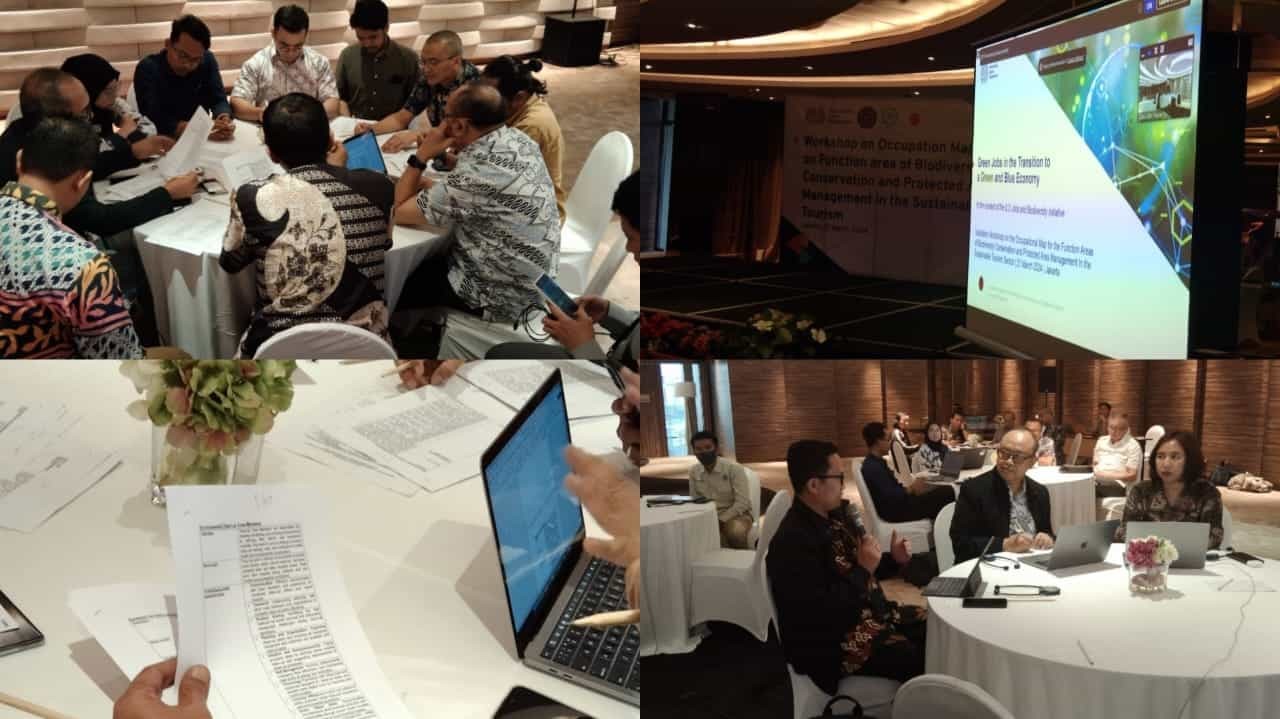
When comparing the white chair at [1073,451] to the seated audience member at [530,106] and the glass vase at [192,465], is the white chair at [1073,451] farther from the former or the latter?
the seated audience member at [530,106]

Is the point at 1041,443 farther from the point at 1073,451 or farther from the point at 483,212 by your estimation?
the point at 483,212

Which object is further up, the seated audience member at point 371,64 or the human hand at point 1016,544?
the seated audience member at point 371,64

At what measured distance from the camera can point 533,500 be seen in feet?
4.53

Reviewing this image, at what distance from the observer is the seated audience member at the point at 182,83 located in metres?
2.68

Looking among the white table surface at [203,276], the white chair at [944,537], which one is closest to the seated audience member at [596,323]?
the white table surface at [203,276]

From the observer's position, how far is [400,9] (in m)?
2.76

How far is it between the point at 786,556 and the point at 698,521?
5.4 inches

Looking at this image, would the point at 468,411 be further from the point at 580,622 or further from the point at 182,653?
the point at 182,653

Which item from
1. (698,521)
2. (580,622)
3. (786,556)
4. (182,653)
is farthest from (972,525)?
(182,653)

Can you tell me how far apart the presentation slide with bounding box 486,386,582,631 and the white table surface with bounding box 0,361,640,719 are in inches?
2.2

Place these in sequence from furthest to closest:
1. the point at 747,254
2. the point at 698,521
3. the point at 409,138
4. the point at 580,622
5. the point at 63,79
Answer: the point at 747,254 < the point at 409,138 < the point at 63,79 < the point at 698,521 < the point at 580,622

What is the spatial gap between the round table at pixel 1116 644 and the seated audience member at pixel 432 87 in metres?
1.60

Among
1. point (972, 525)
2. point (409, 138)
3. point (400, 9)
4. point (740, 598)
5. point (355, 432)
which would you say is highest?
point (400, 9)

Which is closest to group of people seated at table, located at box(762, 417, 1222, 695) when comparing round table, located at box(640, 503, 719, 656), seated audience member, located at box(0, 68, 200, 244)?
round table, located at box(640, 503, 719, 656)
